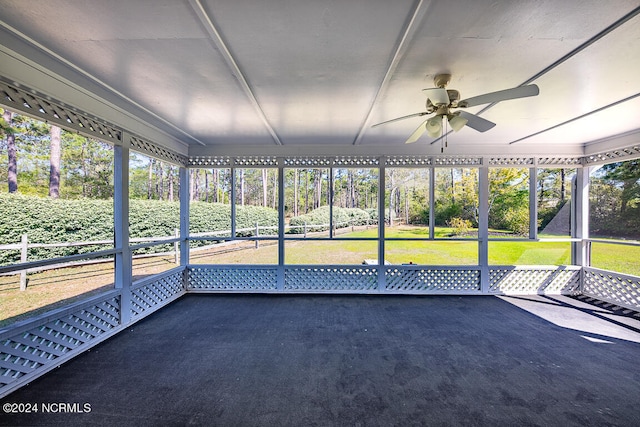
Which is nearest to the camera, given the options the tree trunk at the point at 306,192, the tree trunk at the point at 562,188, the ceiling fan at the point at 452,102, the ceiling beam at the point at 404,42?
the ceiling beam at the point at 404,42

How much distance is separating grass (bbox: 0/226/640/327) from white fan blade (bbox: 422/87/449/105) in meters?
3.34

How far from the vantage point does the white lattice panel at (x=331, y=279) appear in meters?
5.01

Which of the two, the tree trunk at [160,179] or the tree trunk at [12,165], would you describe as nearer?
the tree trunk at [12,165]

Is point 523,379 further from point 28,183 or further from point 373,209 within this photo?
point 28,183

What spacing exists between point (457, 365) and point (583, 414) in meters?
0.92

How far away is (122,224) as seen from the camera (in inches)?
137

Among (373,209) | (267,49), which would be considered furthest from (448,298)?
(267,49)

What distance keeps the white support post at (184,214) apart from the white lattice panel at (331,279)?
2.09m

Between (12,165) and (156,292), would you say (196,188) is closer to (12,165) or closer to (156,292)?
(12,165)

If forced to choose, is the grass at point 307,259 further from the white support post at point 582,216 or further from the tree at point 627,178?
the tree at point 627,178

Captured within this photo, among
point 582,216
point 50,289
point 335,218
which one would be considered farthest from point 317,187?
point 50,289

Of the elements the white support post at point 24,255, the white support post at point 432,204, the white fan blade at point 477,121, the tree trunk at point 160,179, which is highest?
the tree trunk at point 160,179

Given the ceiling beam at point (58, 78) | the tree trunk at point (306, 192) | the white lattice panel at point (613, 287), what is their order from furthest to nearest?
the tree trunk at point (306, 192) < the white lattice panel at point (613, 287) < the ceiling beam at point (58, 78)

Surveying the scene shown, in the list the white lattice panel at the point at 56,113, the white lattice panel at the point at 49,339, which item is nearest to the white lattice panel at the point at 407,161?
the white lattice panel at the point at 56,113
